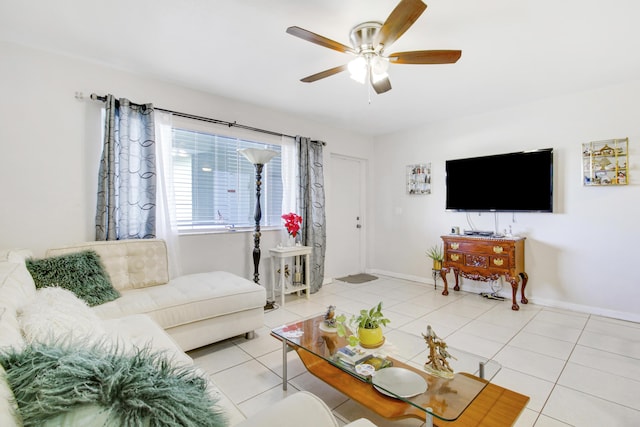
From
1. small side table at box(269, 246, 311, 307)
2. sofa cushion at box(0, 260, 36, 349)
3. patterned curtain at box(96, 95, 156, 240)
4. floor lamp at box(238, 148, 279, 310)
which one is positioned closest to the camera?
sofa cushion at box(0, 260, 36, 349)

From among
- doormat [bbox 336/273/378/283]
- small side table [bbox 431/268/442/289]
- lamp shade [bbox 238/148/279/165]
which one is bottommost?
doormat [bbox 336/273/378/283]

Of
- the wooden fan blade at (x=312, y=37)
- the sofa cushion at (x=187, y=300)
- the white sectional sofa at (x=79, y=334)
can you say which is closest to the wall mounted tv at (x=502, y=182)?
the wooden fan blade at (x=312, y=37)

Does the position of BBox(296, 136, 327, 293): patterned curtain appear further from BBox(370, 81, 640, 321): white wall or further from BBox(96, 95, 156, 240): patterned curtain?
BBox(96, 95, 156, 240): patterned curtain

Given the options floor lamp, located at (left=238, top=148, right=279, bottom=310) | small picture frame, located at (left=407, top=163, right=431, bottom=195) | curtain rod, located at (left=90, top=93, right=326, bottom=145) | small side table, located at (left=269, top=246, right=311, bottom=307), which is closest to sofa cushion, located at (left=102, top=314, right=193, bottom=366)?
floor lamp, located at (left=238, top=148, right=279, bottom=310)

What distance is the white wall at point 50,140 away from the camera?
2.28 metres

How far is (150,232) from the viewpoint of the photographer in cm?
278

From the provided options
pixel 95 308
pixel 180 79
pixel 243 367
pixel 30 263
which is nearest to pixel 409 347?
pixel 243 367

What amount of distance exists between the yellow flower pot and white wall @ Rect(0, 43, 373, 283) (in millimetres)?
2515

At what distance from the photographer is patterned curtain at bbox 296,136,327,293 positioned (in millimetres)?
4004

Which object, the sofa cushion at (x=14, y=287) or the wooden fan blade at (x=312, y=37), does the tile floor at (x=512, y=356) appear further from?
→ the wooden fan blade at (x=312, y=37)

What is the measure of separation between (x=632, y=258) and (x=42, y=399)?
14.4 ft

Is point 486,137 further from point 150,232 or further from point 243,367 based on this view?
point 150,232

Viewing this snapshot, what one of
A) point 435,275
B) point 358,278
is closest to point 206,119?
point 358,278

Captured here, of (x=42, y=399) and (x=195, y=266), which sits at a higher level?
(x=42, y=399)
